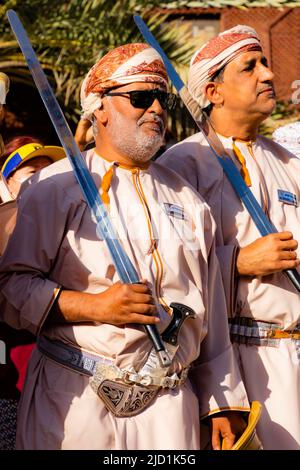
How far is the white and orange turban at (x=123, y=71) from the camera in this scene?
169 inches

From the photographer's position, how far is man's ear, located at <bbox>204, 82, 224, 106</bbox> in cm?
508

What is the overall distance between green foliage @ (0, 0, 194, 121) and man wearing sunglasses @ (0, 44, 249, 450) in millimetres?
4467

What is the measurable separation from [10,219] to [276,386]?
1.52 m

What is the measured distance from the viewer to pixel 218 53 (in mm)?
5020

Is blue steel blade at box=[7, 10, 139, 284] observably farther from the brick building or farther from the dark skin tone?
the brick building

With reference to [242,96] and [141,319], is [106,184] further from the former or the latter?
[242,96]

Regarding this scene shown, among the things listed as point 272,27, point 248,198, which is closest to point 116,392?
point 248,198

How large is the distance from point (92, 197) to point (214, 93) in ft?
4.43

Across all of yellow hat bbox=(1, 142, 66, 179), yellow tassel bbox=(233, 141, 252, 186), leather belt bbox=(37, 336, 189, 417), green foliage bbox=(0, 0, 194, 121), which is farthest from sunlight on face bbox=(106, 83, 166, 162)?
green foliage bbox=(0, 0, 194, 121)

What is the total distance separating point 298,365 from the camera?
4715 millimetres

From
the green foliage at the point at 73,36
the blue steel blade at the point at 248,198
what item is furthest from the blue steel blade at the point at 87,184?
the green foliage at the point at 73,36

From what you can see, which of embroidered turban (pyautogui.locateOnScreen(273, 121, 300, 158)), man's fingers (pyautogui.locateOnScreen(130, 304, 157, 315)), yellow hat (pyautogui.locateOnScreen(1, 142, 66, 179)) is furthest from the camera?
embroidered turban (pyautogui.locateOnScreen(273, 121, 300, 158))

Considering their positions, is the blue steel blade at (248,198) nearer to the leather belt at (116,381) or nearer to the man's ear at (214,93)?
the man's ear at (214,93)
